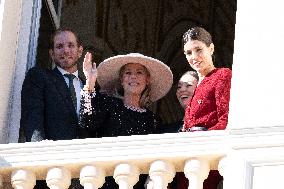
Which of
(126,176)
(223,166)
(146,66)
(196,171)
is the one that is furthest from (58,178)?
(146,66)

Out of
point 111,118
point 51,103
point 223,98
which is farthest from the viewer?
point 51,103

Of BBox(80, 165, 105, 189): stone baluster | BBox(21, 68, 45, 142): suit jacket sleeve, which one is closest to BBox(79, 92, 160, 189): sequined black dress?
BBox(21, 68, 45, 142): suit jacket sleeve

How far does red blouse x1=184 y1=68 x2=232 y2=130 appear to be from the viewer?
26.1 ft

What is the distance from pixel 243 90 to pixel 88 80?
103cm

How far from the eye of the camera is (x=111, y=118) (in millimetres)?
8328

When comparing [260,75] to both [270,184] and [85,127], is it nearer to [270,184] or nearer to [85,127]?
[270,184]

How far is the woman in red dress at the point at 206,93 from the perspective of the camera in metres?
7.89

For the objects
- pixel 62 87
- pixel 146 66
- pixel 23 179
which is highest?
pixel 146 66

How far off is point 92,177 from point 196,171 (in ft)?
1.84

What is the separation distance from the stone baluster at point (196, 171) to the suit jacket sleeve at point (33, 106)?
105 centimetres

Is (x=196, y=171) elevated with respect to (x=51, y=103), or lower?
lower

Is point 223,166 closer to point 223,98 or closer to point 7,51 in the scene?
point 223,98

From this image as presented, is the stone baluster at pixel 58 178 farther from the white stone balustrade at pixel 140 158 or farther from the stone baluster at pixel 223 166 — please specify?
the stone baluster at pixel 223 166

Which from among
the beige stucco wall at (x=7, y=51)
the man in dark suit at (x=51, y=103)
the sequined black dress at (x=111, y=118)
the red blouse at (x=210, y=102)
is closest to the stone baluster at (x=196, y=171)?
the red blouse at (x=210, y=102)
